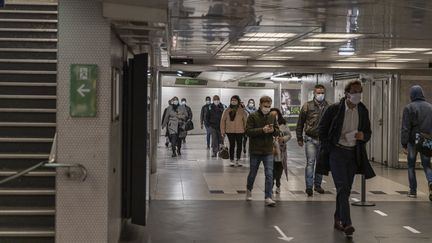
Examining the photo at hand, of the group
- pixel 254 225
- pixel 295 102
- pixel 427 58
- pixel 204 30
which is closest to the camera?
pixel 254 225

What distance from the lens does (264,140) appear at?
30.4ft

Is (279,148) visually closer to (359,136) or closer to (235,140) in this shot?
(359,136)

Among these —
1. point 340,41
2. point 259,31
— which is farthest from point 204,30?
point 340,41

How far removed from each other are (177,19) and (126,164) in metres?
2.29

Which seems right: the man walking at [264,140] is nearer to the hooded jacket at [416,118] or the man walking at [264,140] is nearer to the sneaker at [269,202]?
the sneaker at [269,202]

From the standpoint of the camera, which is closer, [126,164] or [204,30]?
[126,164]

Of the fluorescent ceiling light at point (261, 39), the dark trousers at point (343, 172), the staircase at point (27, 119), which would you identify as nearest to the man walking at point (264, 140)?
the fluorescent ceiling light at point (261, 39)

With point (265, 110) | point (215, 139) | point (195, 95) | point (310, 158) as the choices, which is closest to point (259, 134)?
point (265, 110)

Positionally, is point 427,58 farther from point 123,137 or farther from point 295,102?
point 295,102

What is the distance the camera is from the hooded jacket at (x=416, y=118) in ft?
32.7

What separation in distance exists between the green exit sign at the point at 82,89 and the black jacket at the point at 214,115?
1305cm

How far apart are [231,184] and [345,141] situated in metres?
4.76

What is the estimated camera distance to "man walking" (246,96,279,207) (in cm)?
921

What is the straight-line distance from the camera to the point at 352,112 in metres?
7.29
